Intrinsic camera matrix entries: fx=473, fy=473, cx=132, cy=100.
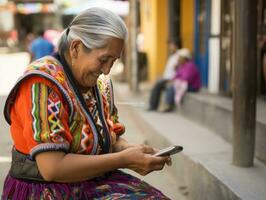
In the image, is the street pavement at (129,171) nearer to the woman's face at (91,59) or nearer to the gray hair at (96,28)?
the woman's face at (91,59)

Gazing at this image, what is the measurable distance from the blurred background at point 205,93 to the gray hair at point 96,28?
6.22 ft

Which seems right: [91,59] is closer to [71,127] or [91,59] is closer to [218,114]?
[71,127]

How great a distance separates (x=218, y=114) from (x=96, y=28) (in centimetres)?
409

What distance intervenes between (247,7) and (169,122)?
3.27m

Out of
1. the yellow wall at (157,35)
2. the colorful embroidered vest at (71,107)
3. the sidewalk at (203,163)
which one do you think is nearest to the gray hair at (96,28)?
the colorful embroidered vest at (71,107)

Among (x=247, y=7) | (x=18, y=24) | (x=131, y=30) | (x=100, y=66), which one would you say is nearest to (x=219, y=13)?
(x=131, y=30)

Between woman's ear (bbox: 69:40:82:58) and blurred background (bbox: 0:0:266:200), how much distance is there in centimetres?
190

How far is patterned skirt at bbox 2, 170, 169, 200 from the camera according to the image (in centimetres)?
186

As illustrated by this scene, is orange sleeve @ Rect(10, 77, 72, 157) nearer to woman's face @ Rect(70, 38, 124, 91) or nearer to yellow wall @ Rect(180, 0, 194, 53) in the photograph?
woman's face @ Rect(70, 38, 124, 91)

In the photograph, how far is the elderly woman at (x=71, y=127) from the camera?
5.72ft

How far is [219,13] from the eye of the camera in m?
7.51

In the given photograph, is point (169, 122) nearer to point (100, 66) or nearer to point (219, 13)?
point (219, 13)

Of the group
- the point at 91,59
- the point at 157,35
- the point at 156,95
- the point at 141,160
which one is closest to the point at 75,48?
the point at 91,59

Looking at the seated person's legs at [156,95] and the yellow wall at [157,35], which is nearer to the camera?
the seated person's legs at [156,95]
